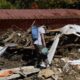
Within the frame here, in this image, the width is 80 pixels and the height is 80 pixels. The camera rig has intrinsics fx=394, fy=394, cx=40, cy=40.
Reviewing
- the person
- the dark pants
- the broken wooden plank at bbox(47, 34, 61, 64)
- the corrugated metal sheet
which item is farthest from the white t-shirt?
the corrugated metal sheet

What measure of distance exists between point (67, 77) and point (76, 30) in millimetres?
1476

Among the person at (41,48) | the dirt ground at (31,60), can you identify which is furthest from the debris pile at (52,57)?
the person at (41,48)

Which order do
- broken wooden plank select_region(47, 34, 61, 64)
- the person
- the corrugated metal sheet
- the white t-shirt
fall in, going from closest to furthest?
1. the person
2. broken wooden plank select_region(47, 34, 61, 64)
3. the white t-shirt
4. the corrugated metal sheet

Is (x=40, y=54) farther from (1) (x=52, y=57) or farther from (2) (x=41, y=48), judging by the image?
(1) (x=52, y=57)

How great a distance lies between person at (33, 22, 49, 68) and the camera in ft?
22.3

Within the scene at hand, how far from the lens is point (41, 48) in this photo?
705cm

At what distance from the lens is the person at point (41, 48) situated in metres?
6.80

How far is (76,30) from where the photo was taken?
770 centimetres

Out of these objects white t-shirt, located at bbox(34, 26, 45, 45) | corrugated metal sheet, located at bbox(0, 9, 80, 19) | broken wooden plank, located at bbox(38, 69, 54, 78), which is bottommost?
broken wooden plank, located at bbox(38, 69, 54, 78)

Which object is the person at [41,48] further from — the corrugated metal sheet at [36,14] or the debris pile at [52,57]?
the corrugated metal sheet at [36,14]

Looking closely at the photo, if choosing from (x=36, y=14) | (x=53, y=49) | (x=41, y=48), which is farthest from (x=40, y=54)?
(x=36, y=14)

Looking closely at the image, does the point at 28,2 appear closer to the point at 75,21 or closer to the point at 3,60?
the point at 75,21

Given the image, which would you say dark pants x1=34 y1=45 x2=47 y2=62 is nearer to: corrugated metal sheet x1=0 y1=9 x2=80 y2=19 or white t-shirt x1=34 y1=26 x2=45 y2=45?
white t-shirt x1=34 y1=26 x2=45 y2=45

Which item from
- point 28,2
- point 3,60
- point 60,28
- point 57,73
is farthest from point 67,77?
point 28,2
